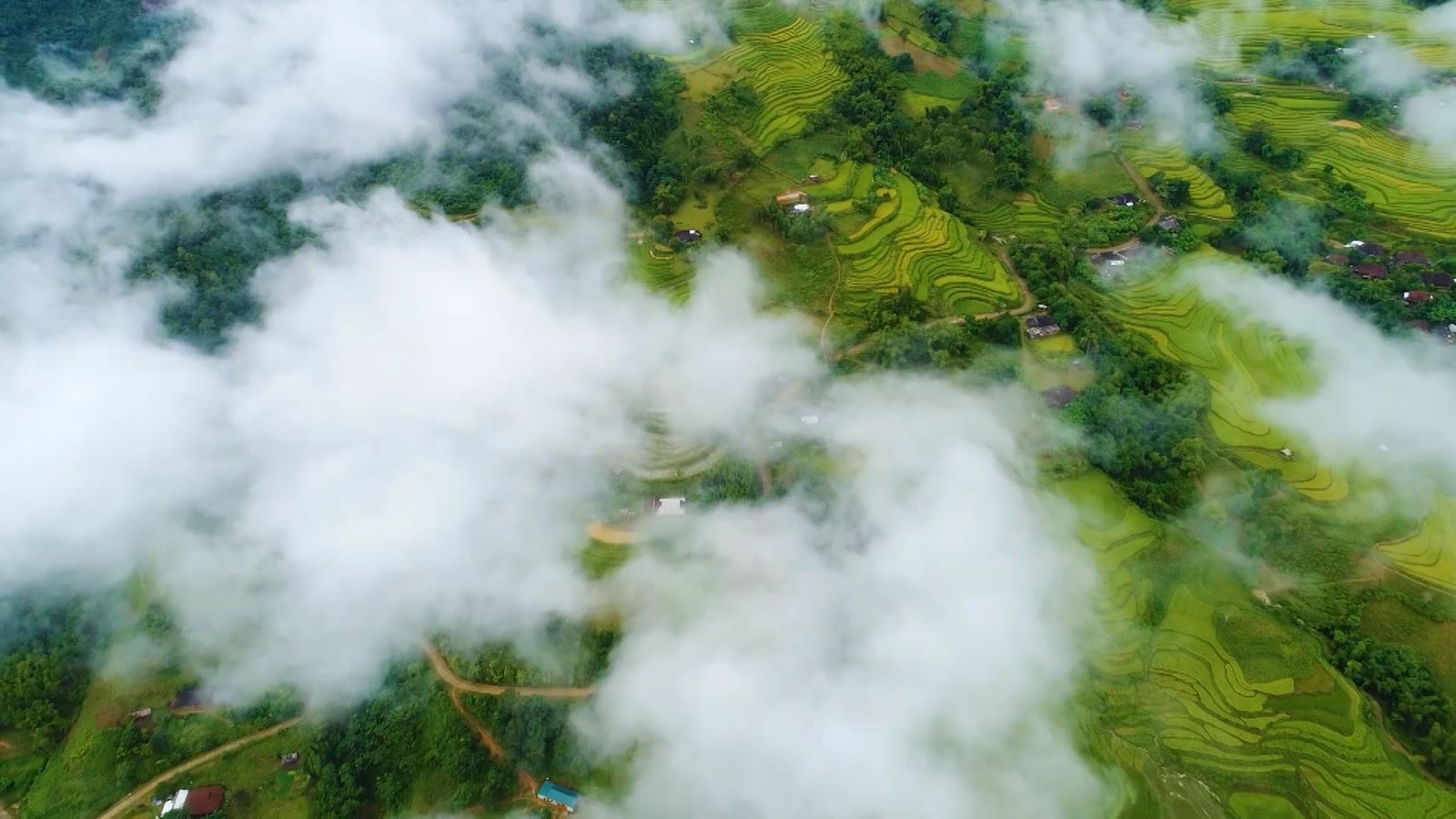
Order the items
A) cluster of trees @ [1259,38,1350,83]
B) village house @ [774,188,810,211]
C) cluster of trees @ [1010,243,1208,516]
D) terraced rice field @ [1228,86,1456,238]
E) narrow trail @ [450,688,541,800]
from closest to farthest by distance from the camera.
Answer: narrow trail @ [450,688,541,800], cluster of trees @ [1010,243,1208,516], terraced rice field @ [1228,86,1456,238], village house @ [774,188,810,211], cluster of trees @ [1259,38,1350,83]

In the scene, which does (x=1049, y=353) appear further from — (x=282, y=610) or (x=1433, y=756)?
(x=282, y=610)

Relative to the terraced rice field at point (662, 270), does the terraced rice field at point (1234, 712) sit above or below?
below

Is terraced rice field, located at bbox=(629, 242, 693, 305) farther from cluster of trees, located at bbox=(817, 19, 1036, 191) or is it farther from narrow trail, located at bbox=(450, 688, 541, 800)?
narrow trail, located at bbox=(450, 688, 541, 800)

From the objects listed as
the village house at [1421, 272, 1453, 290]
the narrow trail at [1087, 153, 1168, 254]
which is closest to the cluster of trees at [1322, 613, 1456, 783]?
the village house at [1421, 272, 1453, 290]

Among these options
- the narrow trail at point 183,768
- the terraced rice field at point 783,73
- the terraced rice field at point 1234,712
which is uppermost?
the terraced rice field at point 783,73

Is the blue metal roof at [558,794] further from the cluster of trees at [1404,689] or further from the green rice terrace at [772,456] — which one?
the cluster of trees at [1404,689]

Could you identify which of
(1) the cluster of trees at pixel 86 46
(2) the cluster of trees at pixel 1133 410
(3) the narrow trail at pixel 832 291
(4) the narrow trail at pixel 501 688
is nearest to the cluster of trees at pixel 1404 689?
(2) the cluster of trees at pixel 1133 410
